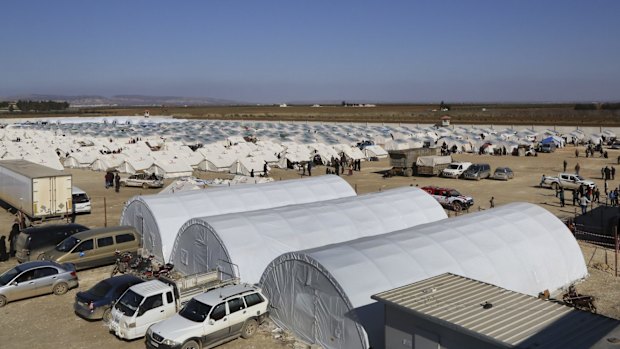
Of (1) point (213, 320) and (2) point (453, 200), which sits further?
(2) point (453, 200)

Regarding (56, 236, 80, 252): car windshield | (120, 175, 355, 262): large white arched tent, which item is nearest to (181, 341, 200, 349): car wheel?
(120, 175, 355, 262): large white arched tent

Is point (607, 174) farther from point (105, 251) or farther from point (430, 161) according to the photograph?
point (105, 251)

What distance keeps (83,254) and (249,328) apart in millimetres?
8520

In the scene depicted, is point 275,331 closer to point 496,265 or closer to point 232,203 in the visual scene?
point 496,265

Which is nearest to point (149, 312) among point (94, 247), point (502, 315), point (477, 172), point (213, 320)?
point (213, 320)

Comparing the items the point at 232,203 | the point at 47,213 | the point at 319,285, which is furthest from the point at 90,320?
the point at 47,213

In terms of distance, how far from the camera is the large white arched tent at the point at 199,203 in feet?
65.3

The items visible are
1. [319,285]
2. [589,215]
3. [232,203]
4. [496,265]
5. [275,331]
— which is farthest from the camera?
[589,215]

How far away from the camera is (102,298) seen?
47.4 feet

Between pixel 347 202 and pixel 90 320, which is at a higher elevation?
pixel 347 202

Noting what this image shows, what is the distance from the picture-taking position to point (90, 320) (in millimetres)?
14352

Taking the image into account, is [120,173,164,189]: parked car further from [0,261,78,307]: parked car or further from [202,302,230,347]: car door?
[202,302,230,347]: car door

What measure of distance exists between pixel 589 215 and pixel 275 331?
19260 mm

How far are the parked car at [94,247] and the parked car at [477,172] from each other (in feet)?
90.6
